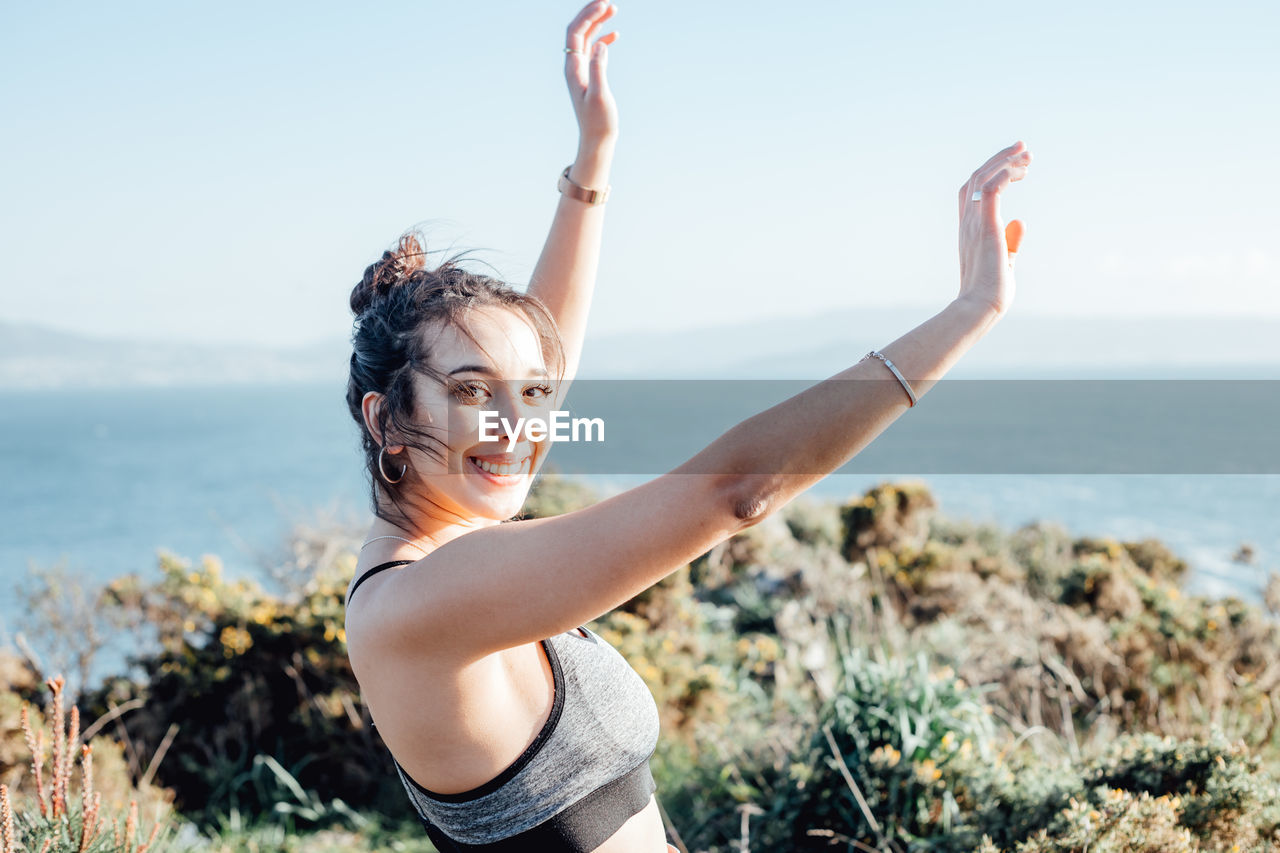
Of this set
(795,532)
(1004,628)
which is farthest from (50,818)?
(795,532)

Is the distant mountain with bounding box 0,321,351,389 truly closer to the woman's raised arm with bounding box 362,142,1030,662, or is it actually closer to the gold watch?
the gold watch

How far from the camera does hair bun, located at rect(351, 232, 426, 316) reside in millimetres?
1499

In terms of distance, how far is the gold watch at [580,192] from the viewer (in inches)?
75.9

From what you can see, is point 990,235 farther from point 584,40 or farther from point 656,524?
point 584,40

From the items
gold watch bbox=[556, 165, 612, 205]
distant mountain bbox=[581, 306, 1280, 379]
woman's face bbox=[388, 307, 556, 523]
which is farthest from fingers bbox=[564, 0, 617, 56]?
distant mountain bbox=[581, 306, 1280, 379]

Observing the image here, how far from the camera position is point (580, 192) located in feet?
6.33

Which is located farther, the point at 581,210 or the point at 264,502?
the point at 264,502

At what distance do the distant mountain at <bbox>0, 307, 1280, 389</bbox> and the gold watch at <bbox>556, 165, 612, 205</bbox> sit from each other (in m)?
143

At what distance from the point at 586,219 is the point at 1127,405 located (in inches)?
3690

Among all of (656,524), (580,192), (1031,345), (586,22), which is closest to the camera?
(656,524)

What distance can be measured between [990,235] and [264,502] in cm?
5033

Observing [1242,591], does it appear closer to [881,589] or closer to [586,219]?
[881,589]

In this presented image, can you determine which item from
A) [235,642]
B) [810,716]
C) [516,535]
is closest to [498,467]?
[516,535]

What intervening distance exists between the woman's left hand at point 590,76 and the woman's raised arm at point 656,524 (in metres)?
1.05
